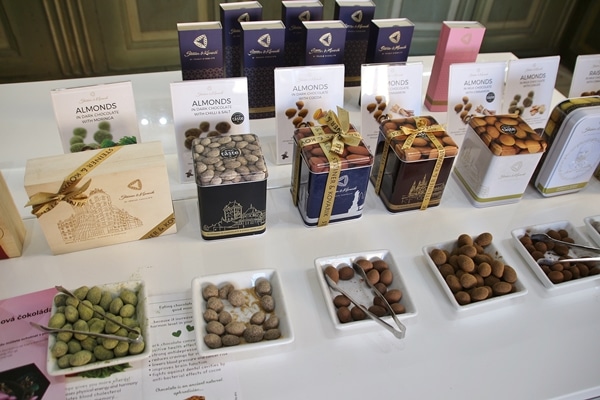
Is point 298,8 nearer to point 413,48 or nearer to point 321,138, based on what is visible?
point 321,138

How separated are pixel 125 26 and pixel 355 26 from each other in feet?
5.46

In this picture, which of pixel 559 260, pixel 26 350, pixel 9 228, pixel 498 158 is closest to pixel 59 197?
pixel 9 228

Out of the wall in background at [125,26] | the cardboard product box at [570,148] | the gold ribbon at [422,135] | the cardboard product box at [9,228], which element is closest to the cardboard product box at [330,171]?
the gold ribbon at [422,135]

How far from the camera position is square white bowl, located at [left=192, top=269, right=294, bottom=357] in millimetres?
962

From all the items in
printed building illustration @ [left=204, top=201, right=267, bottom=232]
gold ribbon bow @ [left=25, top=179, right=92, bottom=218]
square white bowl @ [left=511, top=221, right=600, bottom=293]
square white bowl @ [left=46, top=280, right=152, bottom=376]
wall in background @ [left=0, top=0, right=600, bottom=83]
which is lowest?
wall in background @ [left=0, top=0, right=600, bottom=83]

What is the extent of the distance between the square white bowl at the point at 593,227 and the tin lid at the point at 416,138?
1.37ft

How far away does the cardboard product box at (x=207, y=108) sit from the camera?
3.98 ft

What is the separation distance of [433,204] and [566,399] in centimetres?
56

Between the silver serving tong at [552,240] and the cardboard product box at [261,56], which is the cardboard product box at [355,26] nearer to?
the cardboard product box at [261,56]

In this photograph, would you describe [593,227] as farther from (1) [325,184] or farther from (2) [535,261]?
(1) [325,184]

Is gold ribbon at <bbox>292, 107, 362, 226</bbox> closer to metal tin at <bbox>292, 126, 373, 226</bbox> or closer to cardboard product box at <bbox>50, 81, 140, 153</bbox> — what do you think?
metal tin at <bbox>292, 126, 373, 226</bbox>

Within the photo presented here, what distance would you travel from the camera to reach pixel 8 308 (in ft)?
3.39

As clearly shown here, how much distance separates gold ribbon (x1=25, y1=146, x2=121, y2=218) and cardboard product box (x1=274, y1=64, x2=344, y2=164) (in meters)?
0.49

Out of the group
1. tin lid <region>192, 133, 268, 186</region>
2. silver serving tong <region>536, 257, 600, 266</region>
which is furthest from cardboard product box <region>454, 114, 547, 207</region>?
tin lid <region>192, 133, 268, 186</region>
